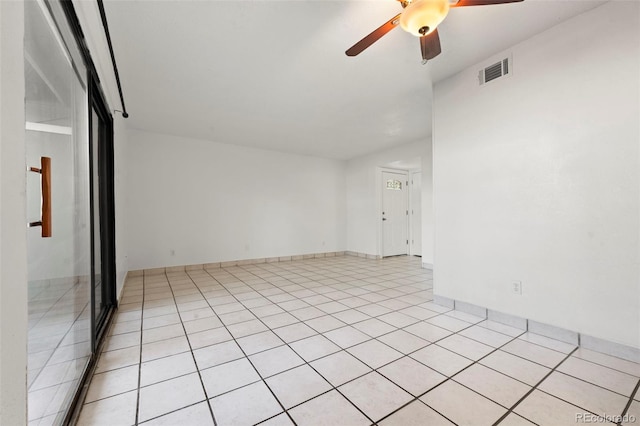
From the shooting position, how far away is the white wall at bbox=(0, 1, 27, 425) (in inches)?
24.5

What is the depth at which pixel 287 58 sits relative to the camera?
2652mm

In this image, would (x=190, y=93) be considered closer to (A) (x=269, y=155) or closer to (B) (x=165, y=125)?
(B) (x=165, y=125)

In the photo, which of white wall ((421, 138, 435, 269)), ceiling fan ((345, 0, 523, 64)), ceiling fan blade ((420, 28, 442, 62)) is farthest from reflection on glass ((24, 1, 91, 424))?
white wall ((421, 138, 435, 269))

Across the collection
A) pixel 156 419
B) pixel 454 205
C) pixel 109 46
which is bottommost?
pixel 156 419

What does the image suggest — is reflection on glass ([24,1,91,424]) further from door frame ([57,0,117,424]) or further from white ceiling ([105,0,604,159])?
white ceiling ([105,0,604,159])

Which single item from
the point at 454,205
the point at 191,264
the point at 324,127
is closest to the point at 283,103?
the point at 324,127

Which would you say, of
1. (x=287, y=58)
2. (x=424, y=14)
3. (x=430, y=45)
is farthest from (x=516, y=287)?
(x=287, y=58)

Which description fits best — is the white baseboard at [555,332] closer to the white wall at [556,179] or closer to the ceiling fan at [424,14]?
the white wall at [556,179]

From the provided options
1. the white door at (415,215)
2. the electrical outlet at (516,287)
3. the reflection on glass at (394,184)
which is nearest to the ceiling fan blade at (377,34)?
the electrical outlet at (516,287)

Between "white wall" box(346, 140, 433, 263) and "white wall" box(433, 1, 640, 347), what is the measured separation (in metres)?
2.63

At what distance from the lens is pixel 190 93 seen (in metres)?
3.38

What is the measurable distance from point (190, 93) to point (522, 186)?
3936mm

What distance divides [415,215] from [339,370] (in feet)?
19.9

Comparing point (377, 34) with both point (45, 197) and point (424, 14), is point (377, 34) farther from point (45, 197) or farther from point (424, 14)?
point (45, 197)
